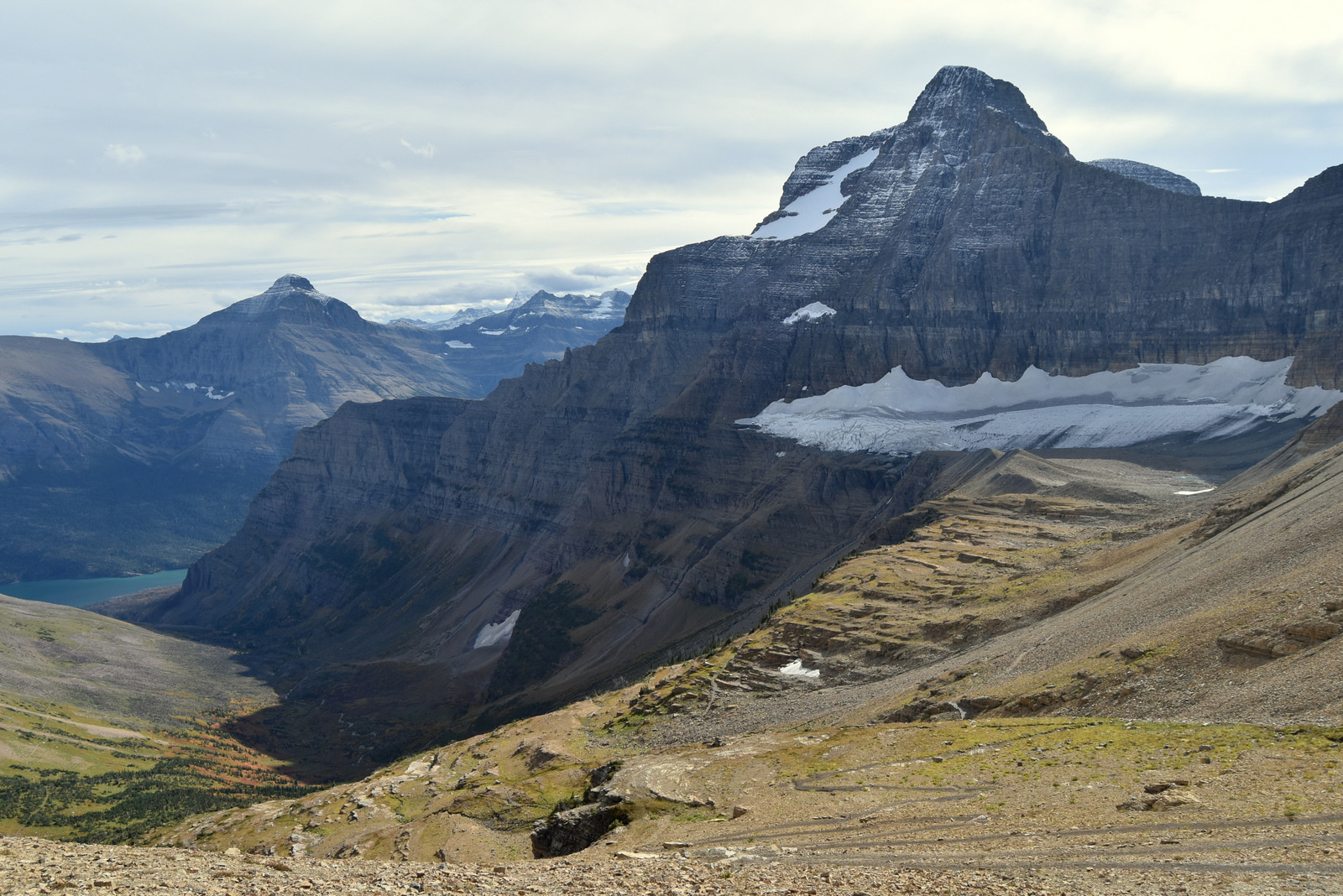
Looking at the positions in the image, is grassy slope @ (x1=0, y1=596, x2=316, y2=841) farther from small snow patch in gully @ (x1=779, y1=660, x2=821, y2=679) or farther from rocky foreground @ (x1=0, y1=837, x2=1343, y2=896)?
rocky foreground @ (x1=0, y1=837, x2=1343, y2=896)

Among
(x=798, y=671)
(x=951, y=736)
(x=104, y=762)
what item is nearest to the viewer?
(x=951, y=736)

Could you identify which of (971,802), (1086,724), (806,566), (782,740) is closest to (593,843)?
(782,740)

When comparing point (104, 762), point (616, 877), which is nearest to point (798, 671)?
point (616, 877)

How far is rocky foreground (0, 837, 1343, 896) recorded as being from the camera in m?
28.0

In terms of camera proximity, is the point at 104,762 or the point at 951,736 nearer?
the point at 951,736

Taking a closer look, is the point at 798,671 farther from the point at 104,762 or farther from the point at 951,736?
the point at 104,762

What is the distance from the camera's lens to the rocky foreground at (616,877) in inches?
1104

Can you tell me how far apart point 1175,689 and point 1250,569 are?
54.2 feet

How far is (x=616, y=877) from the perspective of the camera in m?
33.9

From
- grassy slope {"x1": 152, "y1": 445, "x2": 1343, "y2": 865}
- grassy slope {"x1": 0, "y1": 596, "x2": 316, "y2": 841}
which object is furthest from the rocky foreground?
grassy slope {"x1": 0, "y1": 596, "x2": 316, "y2": 841}

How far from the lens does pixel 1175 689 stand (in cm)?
4959

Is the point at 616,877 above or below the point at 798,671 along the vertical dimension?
above

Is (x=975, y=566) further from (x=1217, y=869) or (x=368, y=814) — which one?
(x=1217, y=869)

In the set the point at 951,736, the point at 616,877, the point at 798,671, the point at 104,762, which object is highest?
the point at 616,877
